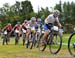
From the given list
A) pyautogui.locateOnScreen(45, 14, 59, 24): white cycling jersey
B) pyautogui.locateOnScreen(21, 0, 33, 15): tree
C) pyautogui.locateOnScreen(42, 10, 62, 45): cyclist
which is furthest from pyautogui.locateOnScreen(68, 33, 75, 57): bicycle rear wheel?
pyautogui.locateOnScreen(21, 0, 33, 15): tree

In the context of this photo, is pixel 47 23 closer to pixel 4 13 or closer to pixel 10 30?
pixel 10 30

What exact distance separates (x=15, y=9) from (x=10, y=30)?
7672cm

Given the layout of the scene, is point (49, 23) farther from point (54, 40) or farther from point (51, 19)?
point (54, 40)

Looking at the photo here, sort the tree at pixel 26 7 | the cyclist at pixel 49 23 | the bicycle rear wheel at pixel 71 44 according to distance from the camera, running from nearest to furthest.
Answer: the bicycle rear wheel at pixel 71 44 → the cyclist at pixel 49 23 → the tree at pixel 26 7

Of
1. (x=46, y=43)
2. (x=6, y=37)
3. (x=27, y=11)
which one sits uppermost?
(x=46, y=43)

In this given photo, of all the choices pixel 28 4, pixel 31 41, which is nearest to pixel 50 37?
pixel 31 41

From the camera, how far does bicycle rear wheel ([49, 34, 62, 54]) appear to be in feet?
49.0

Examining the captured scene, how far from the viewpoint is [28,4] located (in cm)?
10956

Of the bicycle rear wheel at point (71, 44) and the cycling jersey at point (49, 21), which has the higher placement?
the cycling jersey at point (49, 21)

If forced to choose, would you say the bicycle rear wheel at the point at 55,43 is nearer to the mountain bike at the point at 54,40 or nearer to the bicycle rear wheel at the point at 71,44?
the mountain bike at the point at 54,40

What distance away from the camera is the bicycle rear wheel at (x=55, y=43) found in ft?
49.0

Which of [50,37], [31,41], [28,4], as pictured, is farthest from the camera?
[28,4]

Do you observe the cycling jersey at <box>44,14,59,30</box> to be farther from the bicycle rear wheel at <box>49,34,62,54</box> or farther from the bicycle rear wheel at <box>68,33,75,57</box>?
the bicycle rear wheel at <box>68,33,75,57</box>

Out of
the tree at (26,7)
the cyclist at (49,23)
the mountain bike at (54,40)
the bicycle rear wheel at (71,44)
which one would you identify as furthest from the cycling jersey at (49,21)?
the tree at (26,7)
